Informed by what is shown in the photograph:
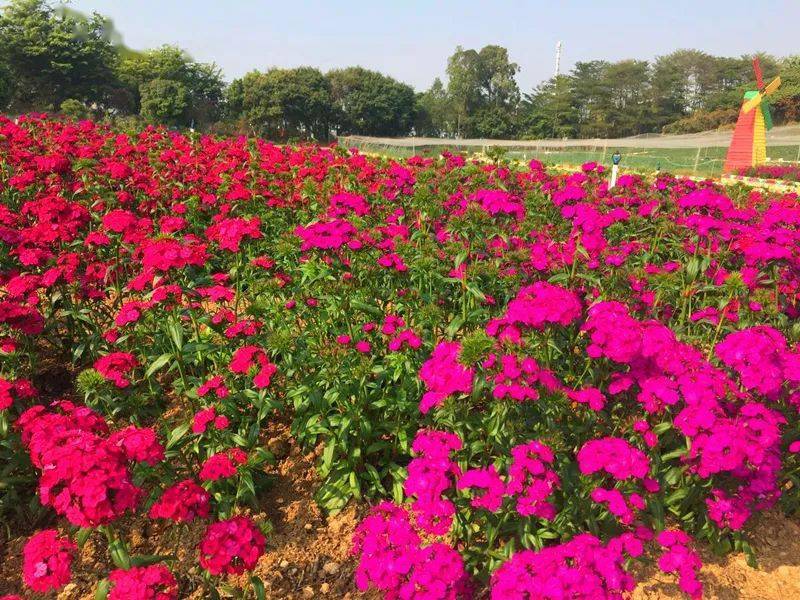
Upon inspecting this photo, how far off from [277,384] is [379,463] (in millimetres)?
938

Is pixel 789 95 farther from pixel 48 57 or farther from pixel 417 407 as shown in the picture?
pixel 48 57

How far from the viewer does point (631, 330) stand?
2.80 meters

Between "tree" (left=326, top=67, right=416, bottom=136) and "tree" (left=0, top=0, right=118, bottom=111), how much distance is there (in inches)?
1204

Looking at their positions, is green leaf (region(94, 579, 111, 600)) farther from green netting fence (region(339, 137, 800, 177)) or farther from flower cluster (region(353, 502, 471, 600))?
green netting fence (region(339, 137, 800, 177))

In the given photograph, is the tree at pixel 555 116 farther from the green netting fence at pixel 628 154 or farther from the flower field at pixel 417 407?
the flower field at pixel 417 407

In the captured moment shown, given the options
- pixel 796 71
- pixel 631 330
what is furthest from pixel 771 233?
pixel 796 71

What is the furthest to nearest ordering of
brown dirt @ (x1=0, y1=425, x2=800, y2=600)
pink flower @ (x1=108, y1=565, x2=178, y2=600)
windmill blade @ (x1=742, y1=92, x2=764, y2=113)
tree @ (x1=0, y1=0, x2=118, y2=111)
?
tree @ (x1=0, y1=0, x2=118, y2=111) < windmill blade @ (x1=742, y1=92, x2=764, y2=113) < brown dirt @ (x1=0, y1=425, x2=800, y2=600) < pink flower @ (x1=108, y1=565, x2=178, y2=600)

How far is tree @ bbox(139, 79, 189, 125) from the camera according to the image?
54.0 meters

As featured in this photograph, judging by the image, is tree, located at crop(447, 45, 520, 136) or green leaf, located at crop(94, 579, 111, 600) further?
tree, located at crop(447, 45, 520, 136)

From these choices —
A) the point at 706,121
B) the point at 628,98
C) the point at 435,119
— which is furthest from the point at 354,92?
the point at 706,121

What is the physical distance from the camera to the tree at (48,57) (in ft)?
167

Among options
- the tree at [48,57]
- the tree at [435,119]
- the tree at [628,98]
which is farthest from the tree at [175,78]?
the tree at [628,98]

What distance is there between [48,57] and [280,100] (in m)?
23.2

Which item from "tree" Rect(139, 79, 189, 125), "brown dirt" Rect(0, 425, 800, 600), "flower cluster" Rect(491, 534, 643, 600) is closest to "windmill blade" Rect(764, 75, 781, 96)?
"brown dirt" Rect(0, 425, 800, 600)
